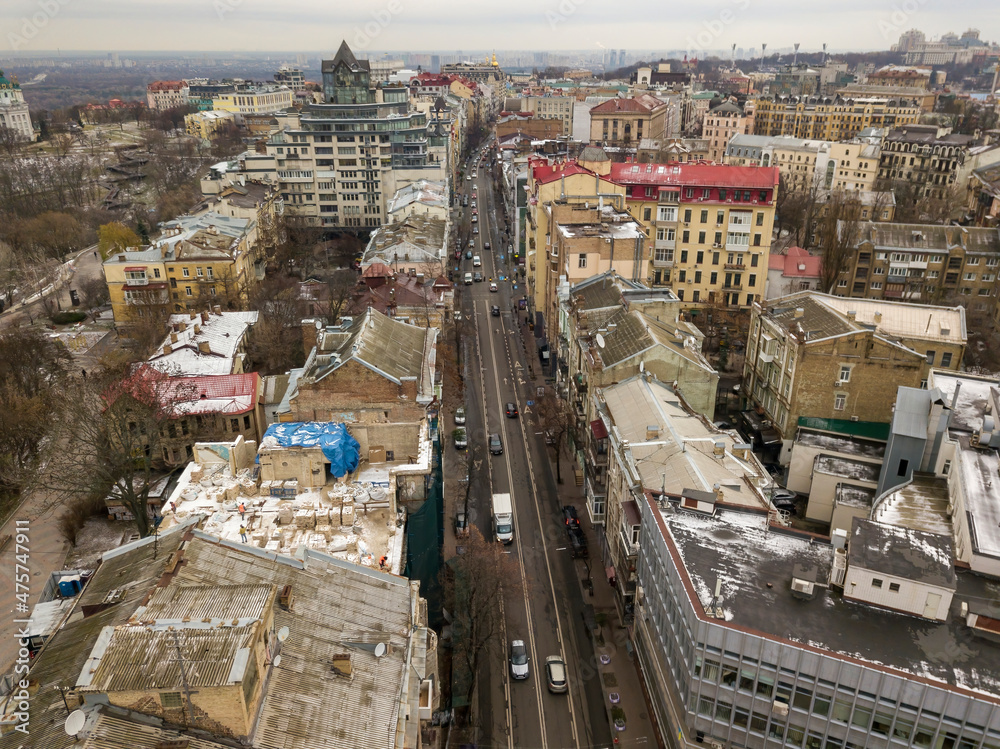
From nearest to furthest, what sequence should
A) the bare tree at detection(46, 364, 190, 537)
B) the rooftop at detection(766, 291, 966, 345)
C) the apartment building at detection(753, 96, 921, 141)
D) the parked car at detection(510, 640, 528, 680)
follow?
1. the parked car at detection(510, 640, 528, 680)
2. the bare tree at detection(46, 364, 190, 537)
3. the rooftop at detection(766, 291, 966, 345)
4. the apartment building at detection(753, 96, 921, 141)

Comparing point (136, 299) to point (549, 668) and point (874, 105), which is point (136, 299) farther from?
point (874, 105)

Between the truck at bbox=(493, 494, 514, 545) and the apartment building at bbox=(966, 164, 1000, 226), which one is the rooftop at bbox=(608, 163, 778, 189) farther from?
the truck at bbox=(493, 494, 514, 545)

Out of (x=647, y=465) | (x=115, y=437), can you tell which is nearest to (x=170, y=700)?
(x=647, y=465)

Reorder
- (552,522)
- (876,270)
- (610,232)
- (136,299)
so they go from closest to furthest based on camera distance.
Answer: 1. (552,522)
2. (610,232)
3. (136,299)
4. (876,270)

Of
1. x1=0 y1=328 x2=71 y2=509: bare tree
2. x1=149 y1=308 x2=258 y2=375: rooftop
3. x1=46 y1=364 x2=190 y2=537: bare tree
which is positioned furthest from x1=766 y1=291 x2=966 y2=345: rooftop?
x1=0 y1=328 x2=71 y2=509: bare tree

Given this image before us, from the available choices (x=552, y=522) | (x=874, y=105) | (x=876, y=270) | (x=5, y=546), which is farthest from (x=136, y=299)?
(x=874, y=105)
